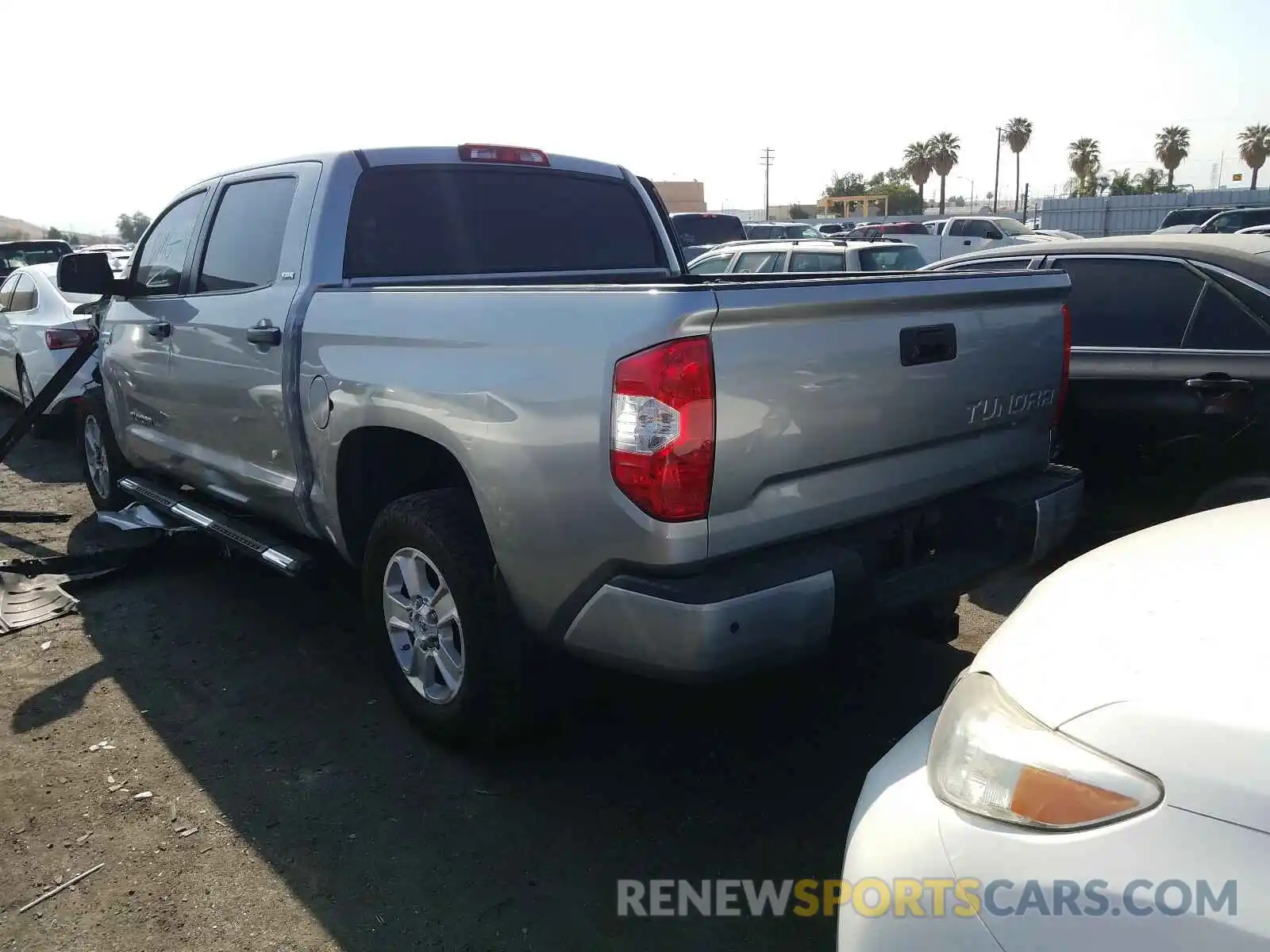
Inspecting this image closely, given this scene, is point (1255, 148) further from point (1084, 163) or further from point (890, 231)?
point (890, 231)

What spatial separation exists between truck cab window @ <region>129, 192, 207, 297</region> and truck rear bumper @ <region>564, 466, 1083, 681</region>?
325 cm

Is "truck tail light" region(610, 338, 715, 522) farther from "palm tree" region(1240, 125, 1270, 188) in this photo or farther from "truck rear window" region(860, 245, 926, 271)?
"palm tree" region(1240, 125, 1270, 188)

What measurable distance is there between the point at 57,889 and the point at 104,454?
3.90m

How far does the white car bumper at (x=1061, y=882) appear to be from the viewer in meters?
1.27

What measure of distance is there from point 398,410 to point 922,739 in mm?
1913

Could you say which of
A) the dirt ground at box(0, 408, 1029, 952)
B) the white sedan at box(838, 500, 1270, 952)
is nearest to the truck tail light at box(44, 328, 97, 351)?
the dirt ground at box(0, 408, 1029, 952)

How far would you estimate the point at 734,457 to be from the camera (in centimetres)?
256

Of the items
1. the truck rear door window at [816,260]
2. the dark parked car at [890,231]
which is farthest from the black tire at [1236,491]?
the dark parked car at [890,231]

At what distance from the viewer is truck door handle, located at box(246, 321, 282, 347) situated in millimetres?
3762

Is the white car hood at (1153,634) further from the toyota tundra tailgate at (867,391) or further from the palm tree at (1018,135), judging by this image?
the palm tree at (1018,135)

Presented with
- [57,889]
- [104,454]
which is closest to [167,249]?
[104,454]

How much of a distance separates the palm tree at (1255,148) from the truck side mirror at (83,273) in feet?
250

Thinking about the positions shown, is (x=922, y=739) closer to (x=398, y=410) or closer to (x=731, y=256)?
(x=398, y=410)

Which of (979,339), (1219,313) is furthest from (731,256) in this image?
(979,339)
